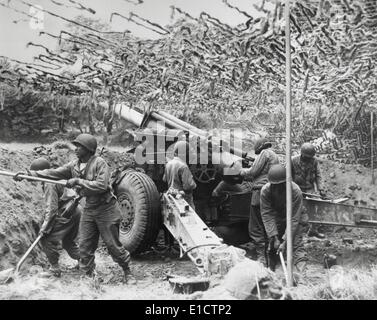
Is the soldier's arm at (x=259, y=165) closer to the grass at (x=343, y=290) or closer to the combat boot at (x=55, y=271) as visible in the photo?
the grass at (x=343, y=290)

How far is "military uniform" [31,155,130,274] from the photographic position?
5707 mm

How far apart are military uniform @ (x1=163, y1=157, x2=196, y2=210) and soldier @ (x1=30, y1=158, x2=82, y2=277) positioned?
1.17 m

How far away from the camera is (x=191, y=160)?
286 inches

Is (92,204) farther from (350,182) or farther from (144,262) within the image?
(350,182)

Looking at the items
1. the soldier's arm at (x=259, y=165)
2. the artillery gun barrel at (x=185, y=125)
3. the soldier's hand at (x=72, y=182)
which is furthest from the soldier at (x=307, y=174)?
the soldier's hand at (x=72, y=182)

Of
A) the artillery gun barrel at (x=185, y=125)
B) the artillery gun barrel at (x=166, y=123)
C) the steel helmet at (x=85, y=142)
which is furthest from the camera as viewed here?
the artillery gun barrel at (x=185, y=125)

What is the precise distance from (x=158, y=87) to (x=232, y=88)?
1.16 m

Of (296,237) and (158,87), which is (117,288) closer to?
(296,237)

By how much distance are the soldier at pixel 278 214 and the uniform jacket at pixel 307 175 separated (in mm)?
1619

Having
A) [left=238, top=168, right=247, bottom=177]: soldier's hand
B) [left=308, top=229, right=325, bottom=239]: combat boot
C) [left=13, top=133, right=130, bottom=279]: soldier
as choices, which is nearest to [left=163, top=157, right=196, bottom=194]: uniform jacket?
[left=238, top=168, right=247, bottom=177]: soldier's hand

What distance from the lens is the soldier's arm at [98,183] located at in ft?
18.3

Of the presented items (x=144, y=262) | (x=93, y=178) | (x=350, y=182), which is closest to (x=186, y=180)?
(x=144, y=262)

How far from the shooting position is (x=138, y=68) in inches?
360
